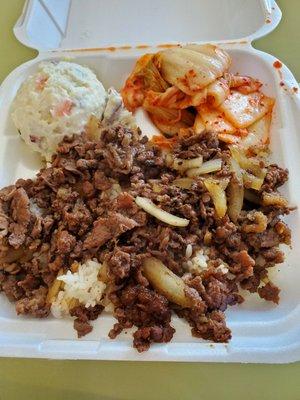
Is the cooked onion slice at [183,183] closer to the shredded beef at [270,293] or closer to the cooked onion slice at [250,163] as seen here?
the cooked onion slice at [250,163]

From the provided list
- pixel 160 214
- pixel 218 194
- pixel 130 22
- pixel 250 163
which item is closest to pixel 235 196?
pixel 218 194

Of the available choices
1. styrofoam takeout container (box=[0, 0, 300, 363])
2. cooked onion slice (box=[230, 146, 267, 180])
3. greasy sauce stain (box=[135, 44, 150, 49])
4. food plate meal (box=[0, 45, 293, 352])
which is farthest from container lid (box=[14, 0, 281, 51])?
cooked onion slice (box=[230, 146, 267, 180])

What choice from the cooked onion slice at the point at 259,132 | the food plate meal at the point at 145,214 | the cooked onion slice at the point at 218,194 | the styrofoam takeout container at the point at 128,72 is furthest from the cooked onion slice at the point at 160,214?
the cooked onion slice at the point at 259,132

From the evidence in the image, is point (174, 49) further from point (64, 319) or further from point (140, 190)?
point (64, 319)

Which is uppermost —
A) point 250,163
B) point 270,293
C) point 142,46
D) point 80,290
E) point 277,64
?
point 277,64

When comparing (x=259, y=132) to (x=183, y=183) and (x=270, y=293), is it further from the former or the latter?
(x=270, y=293)

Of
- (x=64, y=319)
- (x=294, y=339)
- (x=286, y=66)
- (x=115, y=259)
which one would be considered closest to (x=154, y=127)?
(x=286, y=66)
